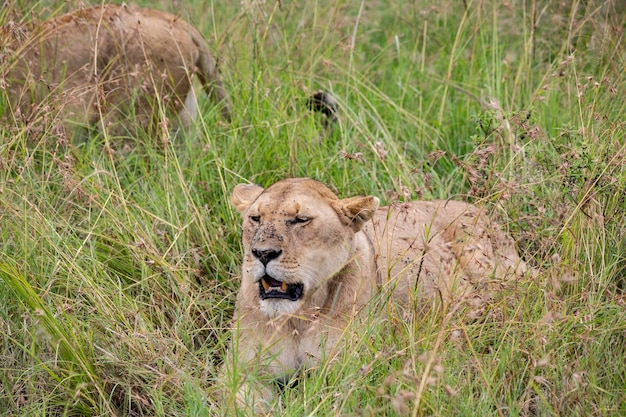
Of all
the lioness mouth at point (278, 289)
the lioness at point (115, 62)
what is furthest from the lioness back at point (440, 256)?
the lioness at point (115, 62)

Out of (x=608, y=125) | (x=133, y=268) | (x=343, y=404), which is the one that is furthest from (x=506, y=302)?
(x=133, y=268)

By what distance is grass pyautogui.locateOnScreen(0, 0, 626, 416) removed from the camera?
12.1ft

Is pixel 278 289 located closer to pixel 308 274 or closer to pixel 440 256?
pixel 308 274

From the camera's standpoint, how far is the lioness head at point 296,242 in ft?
12.7

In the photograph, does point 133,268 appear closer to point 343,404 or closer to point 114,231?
point 114,231

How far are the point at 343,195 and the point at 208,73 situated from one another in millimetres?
1239

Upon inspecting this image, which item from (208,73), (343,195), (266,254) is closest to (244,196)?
(266,254)

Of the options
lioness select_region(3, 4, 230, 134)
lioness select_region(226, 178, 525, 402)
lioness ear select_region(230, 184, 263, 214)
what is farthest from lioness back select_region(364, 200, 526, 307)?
lioness select_region(3, 4, 230, 134)

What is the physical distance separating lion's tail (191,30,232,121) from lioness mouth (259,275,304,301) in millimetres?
2102

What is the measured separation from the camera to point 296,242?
3.93m

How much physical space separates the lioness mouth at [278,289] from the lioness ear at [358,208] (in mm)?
365

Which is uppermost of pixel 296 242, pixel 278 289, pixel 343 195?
pixel 296 242

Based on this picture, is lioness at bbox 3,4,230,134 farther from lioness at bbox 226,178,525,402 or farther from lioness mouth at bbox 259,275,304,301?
lioness mouth at bbox 259,275,304,301

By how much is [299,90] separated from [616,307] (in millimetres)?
2429
